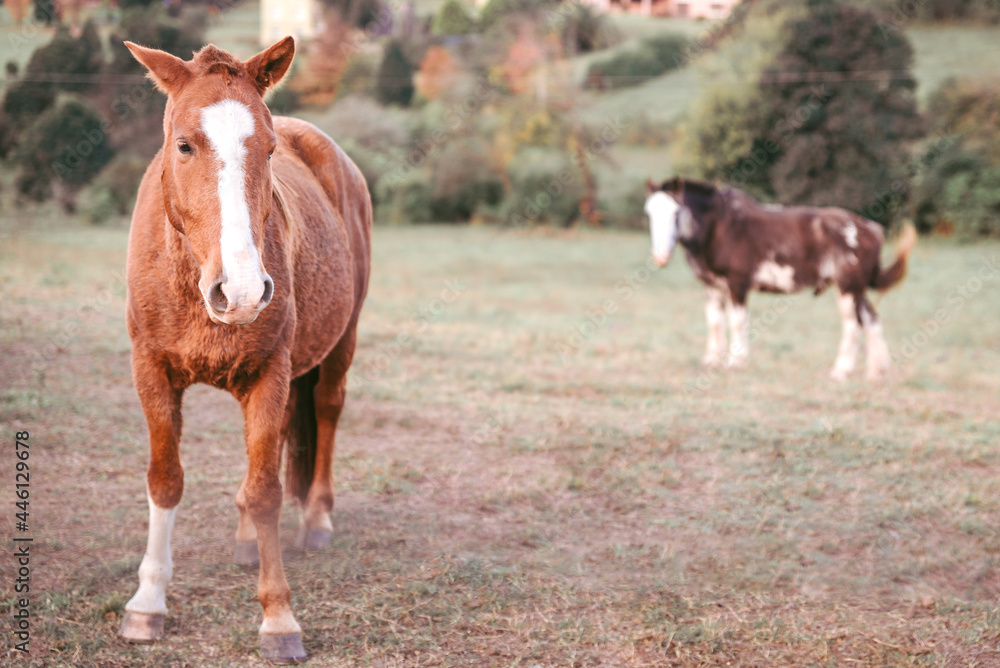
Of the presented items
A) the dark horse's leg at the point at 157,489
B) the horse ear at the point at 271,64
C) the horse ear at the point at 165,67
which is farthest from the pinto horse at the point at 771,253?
the horse ear at the point at 165,67

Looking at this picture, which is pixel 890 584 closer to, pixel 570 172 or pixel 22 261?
pixel 22 261

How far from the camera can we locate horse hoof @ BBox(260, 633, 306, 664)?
9.92 ft

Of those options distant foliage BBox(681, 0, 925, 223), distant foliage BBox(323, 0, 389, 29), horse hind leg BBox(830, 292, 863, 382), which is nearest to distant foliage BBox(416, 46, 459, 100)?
distant foliage BBox(323, 0, 389, 29)

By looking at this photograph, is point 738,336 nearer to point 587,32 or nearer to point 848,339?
point 848,339

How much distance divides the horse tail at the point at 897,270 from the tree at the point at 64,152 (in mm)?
21898

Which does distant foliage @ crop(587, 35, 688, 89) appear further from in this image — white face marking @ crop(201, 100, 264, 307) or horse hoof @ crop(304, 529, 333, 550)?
white face marking @ crop(201, 100, 264, 307)

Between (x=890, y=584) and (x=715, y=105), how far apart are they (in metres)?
25.7

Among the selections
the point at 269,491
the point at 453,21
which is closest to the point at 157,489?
the point at 269,491

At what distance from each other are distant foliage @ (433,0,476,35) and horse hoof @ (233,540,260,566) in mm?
44338

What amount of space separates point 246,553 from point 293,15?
3990 cm

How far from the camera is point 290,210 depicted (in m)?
3.51

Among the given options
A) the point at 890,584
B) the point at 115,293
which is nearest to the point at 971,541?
the point at 890,584

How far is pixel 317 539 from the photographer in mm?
4133

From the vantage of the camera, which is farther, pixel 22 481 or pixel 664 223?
pixel 664 223
